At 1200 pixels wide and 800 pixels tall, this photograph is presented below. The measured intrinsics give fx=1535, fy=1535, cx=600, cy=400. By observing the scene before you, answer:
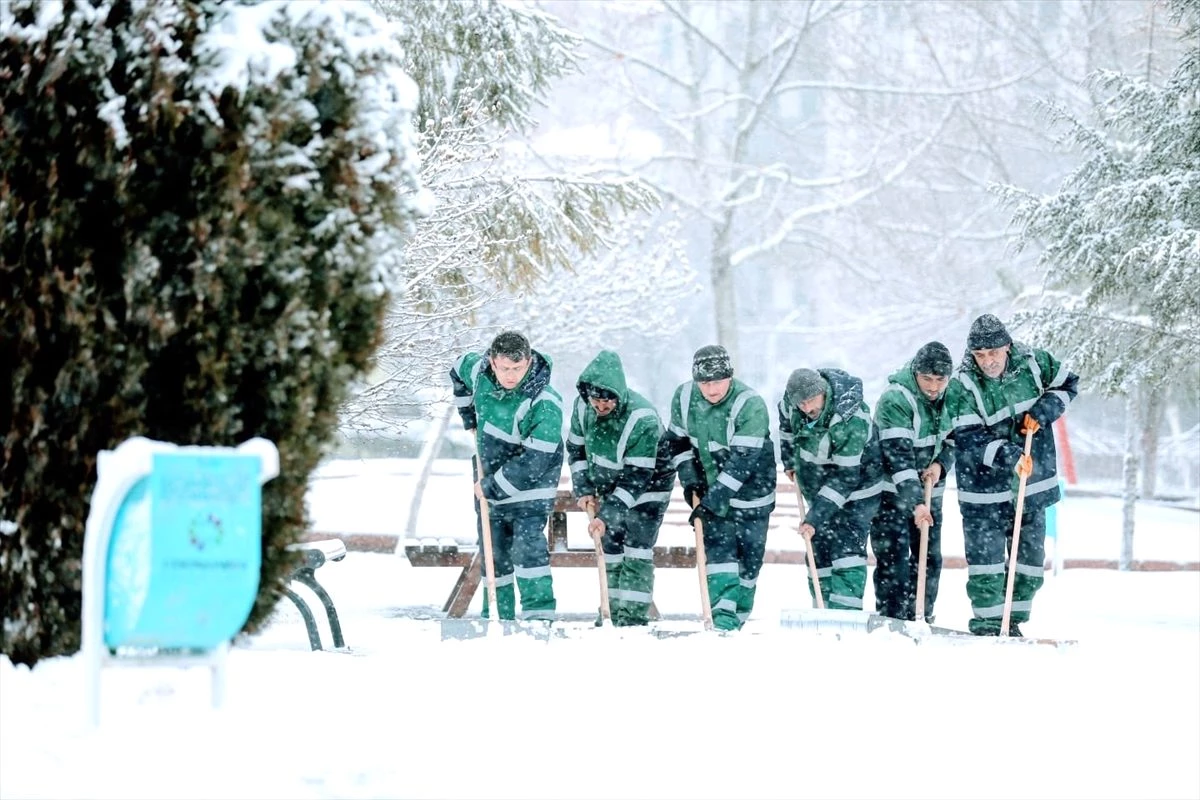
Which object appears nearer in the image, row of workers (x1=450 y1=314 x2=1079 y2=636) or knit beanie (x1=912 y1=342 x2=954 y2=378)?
row of workers (x1=450 y1=314 x2=1079 y2=636)

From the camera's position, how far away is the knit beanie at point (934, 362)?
30.3 feet

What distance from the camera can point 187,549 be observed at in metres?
3.97

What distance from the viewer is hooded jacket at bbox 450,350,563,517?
28.4 ft

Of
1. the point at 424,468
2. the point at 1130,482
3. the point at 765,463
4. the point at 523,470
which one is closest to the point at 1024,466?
the point at 765,463

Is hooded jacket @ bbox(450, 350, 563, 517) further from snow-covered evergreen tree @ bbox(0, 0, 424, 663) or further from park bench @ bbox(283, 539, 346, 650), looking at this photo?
snow-covered evergreen tree @ bbox(0, 0, 424, 663)

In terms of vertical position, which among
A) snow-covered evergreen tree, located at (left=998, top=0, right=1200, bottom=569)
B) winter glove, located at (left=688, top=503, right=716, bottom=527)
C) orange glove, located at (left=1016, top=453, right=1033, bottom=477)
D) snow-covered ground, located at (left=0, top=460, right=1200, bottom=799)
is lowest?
snow-covered ground, located at (left=0, top=460, right=1200, bottom=799)

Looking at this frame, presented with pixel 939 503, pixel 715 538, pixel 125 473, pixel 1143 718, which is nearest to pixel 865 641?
pixel 1143 718

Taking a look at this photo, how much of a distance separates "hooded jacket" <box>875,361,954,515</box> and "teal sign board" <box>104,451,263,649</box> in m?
5.62

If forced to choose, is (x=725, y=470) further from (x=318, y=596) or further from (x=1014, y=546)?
(x=318, y=596)

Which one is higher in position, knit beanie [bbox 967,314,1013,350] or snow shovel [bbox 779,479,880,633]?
knit beanie [bbox 967,314,1013,350]

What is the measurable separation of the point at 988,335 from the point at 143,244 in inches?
236

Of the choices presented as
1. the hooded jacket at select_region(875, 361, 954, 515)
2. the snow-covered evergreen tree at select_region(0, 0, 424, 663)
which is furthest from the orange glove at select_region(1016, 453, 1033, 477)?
the snow-covered evergreen tree at select_region(0, 0, 424, 663)

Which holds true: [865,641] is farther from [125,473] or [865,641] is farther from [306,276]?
[125,473]

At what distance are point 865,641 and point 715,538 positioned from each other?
6.04ft
